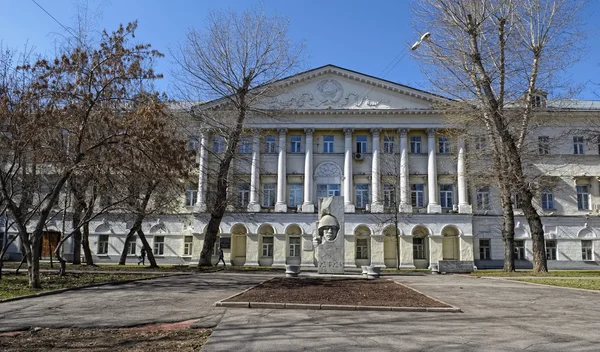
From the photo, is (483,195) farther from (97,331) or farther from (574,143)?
(97,331)

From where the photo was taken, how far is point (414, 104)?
42062mm

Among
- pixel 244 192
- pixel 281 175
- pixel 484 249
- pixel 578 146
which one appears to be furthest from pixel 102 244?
→ pixel 578 146

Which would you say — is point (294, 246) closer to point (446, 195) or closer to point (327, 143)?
point (327, 143)

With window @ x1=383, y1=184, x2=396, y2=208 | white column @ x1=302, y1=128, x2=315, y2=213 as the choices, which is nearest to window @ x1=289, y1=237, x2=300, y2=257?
white column @ x1=302, y1=128, x2=315, y2=213

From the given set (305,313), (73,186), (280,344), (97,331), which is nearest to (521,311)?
(305,313)

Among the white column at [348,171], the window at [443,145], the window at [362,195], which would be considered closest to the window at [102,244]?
the white column at [348,171]

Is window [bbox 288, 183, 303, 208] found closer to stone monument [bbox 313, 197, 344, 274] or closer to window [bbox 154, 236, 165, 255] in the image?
window [bbox 154, 236, 165, 255]

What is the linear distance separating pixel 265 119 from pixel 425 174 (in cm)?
1481

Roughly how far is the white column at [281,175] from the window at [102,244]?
15.8 meters

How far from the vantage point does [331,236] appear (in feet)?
76.4

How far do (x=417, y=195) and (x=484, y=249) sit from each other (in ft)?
24.0

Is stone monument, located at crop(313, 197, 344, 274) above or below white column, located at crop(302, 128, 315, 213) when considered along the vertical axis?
below

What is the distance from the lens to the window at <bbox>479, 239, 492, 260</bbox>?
135ft

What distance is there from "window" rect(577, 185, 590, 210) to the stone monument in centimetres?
2853
